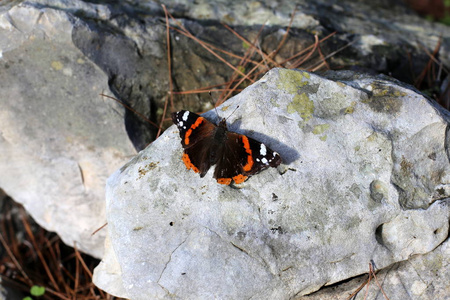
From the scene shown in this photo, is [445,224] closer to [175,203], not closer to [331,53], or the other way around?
[175,203]

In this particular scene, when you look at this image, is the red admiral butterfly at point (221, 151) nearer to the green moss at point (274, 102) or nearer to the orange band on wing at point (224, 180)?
the orange band on wing at point (224, 180)

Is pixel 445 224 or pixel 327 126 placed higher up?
pixel 327 126

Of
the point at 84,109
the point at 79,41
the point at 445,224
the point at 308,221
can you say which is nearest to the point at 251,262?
the point at 308,221

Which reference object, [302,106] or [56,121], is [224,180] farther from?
[56,121]

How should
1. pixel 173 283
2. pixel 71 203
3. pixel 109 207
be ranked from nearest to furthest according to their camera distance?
pixel 173 283 → pixel 109 207 → pixel 71 203

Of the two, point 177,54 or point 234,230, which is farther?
point 177,54

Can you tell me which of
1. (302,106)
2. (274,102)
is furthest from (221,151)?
(302,106)

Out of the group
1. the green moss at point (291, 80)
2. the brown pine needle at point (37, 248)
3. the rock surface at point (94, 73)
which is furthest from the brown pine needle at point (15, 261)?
the green moss at point (291, 80)
